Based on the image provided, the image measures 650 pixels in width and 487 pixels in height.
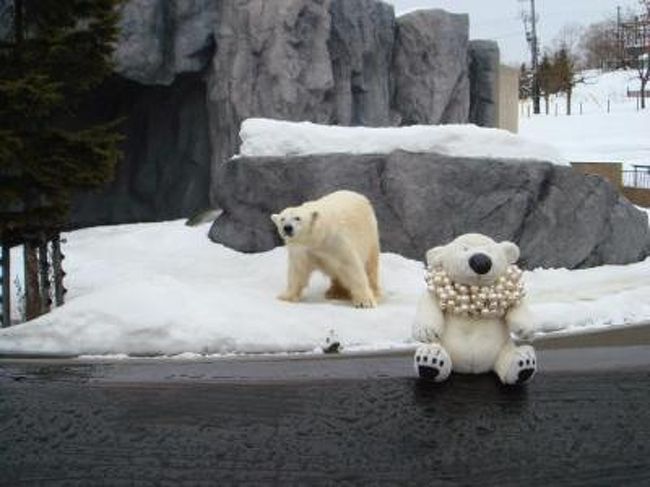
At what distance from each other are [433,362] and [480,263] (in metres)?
0.28

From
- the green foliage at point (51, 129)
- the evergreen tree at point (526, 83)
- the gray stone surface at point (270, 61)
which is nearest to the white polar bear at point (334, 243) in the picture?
the green foliage at point (51, 129)

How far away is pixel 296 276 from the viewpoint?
239 inches

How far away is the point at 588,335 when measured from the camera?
5449 millimetres

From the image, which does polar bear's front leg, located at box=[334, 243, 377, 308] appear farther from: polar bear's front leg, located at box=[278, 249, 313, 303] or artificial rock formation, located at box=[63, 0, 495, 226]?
artificial rock formation, located at box=[63, 0, 495, 226]

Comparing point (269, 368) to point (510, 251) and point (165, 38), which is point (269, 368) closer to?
point (510, 251)

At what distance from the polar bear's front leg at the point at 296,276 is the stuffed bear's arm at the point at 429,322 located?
12.5ft

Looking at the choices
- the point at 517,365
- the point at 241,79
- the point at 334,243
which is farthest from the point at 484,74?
the point at 517,365

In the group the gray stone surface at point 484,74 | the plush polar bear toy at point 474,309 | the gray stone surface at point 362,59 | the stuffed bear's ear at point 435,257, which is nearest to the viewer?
the plush polar bear toy at point 474,309

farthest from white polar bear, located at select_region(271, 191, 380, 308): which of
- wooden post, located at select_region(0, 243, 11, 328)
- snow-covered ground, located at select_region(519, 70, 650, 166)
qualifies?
snow-covered ground, located at select_region(519, 70, 650, 166)

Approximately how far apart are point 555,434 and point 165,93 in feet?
43.3

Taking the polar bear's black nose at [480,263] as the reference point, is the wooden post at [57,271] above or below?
below

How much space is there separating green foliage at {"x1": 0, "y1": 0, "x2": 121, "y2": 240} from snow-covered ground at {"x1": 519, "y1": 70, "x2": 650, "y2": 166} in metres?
14.8

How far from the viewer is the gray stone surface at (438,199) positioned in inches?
321

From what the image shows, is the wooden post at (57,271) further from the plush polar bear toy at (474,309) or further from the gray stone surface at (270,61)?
the gray stone surface at (270,61)
